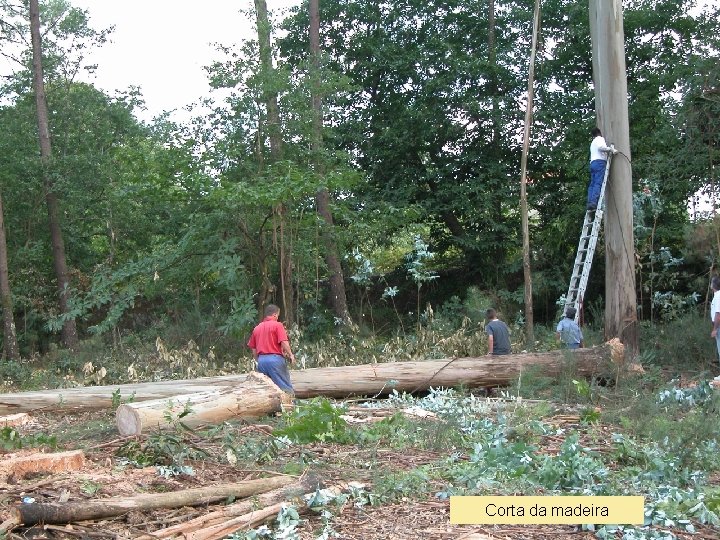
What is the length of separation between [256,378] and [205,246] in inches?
287

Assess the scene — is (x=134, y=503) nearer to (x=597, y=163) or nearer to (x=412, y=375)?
(x=412, y=375)

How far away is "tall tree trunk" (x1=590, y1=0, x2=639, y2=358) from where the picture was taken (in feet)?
44.2

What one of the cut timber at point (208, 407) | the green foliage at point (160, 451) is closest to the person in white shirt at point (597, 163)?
the cut timber at point (208, 407)

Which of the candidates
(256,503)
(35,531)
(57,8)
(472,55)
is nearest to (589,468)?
(256,503)

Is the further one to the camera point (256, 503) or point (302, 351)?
point (302, 351)

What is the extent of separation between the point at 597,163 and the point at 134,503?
1031 centimetres

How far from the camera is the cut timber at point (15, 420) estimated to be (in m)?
9.21

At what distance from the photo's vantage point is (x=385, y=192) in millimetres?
21766

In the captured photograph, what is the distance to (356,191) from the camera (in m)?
21.8

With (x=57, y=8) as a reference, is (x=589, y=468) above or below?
below

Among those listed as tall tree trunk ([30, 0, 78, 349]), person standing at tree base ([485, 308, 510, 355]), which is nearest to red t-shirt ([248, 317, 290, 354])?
person standing at tree base ([485, 308, 510, 355])

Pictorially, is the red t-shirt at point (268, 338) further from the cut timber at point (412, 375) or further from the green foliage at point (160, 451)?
the green foliage at point (160, 451)

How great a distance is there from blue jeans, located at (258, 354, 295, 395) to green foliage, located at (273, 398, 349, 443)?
246 centimetres

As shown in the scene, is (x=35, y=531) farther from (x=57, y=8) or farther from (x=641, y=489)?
(x=57, y=8)
